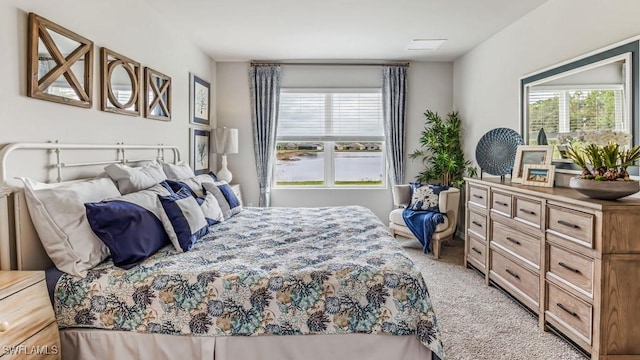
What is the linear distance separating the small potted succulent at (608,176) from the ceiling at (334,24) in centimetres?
173

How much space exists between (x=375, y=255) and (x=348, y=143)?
11.9 feet

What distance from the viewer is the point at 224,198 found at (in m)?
3.42

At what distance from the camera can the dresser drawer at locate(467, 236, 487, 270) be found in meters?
3.53

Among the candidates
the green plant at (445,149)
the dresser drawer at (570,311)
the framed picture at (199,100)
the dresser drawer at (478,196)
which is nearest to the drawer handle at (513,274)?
the dresser drawer at (570,311)

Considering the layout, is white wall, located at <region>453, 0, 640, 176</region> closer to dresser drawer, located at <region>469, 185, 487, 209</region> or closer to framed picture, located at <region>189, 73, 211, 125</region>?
dresser drawer, located at <region>469, 185, 487, 209</region>

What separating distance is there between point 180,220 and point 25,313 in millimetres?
883

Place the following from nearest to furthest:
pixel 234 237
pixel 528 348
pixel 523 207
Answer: pixel 528 348 < pixel 234 237 < pixel 523 207

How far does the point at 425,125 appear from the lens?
554cm

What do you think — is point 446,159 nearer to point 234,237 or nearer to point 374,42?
point 374,42

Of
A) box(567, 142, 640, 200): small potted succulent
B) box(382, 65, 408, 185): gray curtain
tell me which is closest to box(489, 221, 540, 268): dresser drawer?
box(567, 142, 640, 200): small potted succulent

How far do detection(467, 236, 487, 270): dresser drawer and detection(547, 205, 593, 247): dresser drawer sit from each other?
1.06 meters

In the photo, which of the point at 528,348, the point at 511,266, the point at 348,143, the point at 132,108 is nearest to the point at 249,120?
the point at 348,143

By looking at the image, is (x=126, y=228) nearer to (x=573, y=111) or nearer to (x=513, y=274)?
(x=513, y=274)

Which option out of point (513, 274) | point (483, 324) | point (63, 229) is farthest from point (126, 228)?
point (513, 274)
